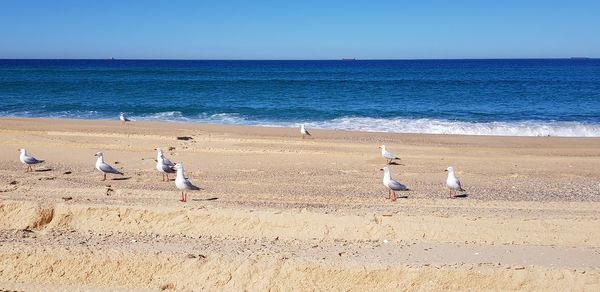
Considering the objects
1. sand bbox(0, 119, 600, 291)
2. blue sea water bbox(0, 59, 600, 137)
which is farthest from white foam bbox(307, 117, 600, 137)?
sand bbox(0, 119, 600, 291)

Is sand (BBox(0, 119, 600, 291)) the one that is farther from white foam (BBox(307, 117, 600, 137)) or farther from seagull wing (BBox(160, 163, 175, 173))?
white foam (BBox(307, 117, 600, 137))

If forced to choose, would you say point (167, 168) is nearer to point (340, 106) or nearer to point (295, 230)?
point (295, 230)

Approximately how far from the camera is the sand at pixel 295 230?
7.54m

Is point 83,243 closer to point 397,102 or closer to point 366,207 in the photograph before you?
point 366,207

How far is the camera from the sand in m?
→ 7.54

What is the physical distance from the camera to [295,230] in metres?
9.06

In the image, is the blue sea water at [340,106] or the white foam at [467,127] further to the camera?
the blue sea water at [340,106]

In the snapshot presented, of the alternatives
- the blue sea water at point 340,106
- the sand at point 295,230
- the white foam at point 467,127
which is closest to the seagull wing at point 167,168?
the sand at point 295,230

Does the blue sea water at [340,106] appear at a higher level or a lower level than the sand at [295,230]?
lower

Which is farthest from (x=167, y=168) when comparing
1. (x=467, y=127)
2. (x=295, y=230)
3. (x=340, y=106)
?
(x=340, y=106)

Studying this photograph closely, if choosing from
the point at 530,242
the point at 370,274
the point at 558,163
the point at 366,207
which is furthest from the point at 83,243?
the point at 558,163

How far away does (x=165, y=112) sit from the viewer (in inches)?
1342

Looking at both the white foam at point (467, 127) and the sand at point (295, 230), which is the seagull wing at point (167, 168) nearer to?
the sand at point (295, 230)

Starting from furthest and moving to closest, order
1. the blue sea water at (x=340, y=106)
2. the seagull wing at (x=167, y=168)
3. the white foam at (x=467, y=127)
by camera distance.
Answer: the blue sea water at (x=340, y=106) → the white foam at (x=467, y=127) → the seagull wing at (x=167, y=168)
